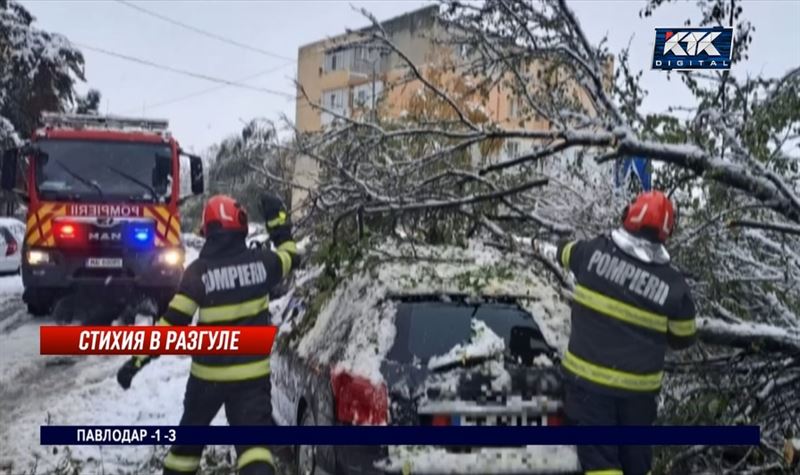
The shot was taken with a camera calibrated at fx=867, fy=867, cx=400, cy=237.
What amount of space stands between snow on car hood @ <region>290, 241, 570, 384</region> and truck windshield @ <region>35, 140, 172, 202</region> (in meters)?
0.88

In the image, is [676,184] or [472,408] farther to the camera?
[676,184]

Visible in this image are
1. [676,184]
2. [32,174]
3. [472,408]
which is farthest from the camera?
[676,184]

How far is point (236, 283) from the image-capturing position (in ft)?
10.6

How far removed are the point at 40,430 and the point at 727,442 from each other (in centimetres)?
256

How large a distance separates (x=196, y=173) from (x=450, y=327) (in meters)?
1.22

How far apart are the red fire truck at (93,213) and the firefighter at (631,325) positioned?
5.25 feet

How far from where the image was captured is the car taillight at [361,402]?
A: 3.00m

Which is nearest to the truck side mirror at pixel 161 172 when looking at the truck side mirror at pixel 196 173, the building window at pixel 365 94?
the truck side mirror at pixel 196 173

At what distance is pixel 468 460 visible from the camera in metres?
2.95

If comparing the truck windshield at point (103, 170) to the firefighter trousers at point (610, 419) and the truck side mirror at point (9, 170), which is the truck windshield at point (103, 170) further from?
the firefighter trousers at point (610, 419)

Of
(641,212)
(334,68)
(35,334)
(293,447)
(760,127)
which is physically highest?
(334,68)

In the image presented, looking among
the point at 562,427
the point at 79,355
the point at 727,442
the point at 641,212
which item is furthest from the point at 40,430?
the point at 727,442

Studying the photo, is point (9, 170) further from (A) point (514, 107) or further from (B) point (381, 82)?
(A) point (514, 107)

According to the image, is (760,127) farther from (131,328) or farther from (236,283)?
(131,328)
